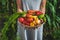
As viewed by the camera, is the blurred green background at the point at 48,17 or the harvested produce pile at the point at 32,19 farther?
the blurred green background at the point at 48,17

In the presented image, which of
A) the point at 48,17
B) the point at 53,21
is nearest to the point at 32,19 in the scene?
the point at 48,17

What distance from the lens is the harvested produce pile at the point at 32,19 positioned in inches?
71.9

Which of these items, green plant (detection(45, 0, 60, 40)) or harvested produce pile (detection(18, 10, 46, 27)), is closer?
harvested produce pile (detection(18, 10, 46, 27))

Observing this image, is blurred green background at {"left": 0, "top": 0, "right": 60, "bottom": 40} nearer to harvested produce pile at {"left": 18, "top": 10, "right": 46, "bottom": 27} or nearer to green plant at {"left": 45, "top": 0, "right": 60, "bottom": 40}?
green plant at {"left": 45, "top": 0, "right": 60, "bottom": 40}

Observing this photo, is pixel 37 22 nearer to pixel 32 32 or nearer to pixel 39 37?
pixel 32 32

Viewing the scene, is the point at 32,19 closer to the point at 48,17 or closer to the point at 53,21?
the point at 48,17

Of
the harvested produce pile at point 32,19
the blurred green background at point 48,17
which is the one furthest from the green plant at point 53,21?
the harvested produce pile at point 32,19

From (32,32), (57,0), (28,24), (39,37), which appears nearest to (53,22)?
(57,0)

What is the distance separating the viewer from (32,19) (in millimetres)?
1864

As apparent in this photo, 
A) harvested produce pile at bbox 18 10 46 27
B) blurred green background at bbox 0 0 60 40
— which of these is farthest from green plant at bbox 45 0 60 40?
harvested produce pile at bbox 18 10 46 27

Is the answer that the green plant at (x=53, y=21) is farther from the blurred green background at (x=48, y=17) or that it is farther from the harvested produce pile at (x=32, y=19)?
the harvested produce pile at (x=32, y=19)

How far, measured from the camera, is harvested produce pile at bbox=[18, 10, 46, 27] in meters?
1.83

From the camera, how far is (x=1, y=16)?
9.36 feet

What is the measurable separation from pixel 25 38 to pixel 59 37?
2.79ft
